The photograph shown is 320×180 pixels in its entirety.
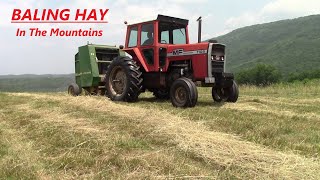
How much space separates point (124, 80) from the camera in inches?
430

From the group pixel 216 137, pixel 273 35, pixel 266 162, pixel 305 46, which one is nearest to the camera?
pixel 266 162

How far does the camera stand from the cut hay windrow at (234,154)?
3.87 meters

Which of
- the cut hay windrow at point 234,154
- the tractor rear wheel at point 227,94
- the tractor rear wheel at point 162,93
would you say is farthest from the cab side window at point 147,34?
the cut hay windrow at point 234,154

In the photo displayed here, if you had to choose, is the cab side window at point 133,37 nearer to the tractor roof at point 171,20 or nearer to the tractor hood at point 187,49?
the tractor roof at point 171,20

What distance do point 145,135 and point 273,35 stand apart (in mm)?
187527

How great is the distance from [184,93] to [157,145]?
170 inches

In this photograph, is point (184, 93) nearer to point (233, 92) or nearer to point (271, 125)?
point (233, 92)

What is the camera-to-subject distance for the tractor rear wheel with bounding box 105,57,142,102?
10406 millimetres

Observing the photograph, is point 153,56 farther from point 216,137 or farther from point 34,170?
point 34,170

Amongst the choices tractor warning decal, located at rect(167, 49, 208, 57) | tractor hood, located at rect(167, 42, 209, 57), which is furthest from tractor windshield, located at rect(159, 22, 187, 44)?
tractor warning decal, located at rect(167, 49, 208, 57)

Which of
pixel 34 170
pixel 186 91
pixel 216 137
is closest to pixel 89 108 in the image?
pixel 186 91

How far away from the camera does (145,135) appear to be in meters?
5.71

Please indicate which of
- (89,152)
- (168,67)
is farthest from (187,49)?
(89,152)

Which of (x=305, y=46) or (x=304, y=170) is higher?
(x=305, y=46)
